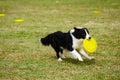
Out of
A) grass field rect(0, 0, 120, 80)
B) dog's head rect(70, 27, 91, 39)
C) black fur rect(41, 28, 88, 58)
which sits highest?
dog's head rect(70, 27, 91, 39)

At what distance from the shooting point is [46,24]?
504 inches

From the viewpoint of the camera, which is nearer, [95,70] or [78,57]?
[95,70]

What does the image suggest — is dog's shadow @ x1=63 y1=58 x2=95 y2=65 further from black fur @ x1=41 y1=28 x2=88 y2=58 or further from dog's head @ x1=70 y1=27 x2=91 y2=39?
dog's head @ x1=70 y1=27 x2=91 y2=39

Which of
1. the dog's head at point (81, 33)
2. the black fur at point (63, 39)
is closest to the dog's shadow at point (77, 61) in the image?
the black fur at point (63, 39)

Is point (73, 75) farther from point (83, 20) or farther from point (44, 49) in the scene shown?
point (83, 20)

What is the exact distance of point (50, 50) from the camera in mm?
8492

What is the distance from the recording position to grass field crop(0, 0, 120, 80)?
636 cm

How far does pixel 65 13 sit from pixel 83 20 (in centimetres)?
271

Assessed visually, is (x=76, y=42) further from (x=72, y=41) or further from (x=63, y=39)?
(x=63, y=39)

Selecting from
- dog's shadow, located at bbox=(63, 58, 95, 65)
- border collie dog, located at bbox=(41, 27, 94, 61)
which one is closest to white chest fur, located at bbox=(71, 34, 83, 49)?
border collie dog, located at bbox=(41, 27, 94, 61)

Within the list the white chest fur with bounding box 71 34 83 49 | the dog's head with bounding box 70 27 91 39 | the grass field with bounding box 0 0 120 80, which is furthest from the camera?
the white chest fur with bounding box 71 34 83 49

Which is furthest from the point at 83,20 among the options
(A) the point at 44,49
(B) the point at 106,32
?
(A) the point at 44,49

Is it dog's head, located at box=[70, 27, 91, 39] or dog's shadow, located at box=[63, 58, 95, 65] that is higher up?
dog's head, located at box=[70, 27, 91, 39]

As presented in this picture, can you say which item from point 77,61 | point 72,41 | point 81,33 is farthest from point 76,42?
point 77,61
